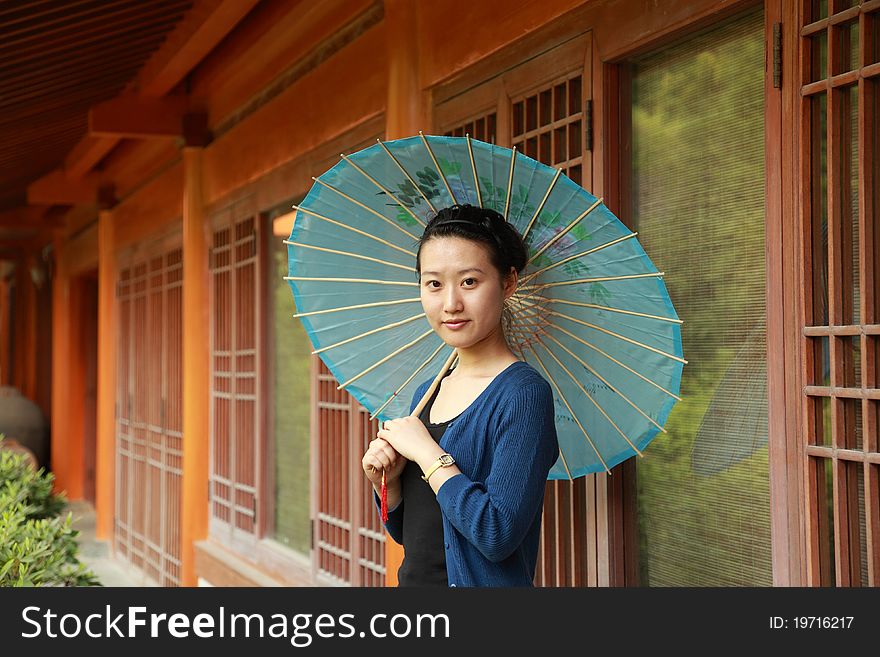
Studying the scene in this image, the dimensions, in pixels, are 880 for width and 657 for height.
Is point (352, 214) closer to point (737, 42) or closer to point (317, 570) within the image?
point (737, 42)

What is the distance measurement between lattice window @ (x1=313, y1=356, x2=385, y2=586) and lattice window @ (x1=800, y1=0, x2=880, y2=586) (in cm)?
215

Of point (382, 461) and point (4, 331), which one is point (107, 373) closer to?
point (4, 331)

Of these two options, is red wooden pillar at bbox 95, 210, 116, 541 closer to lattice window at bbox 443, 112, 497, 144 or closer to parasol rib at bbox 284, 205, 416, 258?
lattice window at bbox 443, 112, 497, 144

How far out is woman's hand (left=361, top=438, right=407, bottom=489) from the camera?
6.58 ft

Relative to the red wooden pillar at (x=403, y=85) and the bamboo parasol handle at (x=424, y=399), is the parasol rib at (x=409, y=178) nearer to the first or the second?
the bamboo parasol handle at (x=424, y=399)

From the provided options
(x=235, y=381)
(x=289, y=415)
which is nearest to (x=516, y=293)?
(x=289, y=415)

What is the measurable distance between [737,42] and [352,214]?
0.99 metres

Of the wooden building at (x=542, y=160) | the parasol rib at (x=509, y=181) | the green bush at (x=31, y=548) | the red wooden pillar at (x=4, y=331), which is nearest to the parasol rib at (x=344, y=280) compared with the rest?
the parasol rib at (x=509, y=181)

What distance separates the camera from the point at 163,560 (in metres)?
Answer: 7.14

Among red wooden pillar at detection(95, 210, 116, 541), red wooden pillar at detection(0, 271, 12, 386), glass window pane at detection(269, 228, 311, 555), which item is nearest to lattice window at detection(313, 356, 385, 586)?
glass window pane at detection(269, 228, 311, 555)

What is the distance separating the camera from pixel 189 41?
5160mm

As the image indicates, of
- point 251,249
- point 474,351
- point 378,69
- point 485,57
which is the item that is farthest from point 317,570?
point 474,351

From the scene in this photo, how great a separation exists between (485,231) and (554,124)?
1034mm

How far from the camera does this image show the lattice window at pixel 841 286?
6.37ft
